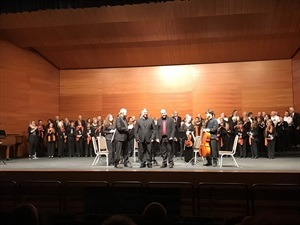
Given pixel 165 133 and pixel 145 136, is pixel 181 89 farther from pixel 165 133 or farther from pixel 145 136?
→ pixel 145 136

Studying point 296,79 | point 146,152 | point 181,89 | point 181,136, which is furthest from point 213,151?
point 296,79

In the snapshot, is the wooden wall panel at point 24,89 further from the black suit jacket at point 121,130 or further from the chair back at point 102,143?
the black suit jacket at point 121,130

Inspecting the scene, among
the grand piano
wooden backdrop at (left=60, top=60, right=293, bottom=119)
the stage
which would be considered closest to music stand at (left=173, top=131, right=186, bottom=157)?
wooden backdrop at (left=60, top=60, right=293, bottom=119)

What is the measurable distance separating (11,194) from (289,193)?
4812 millimetres

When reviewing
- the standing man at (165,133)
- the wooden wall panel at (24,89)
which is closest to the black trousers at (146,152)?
the standing man at (165,133)

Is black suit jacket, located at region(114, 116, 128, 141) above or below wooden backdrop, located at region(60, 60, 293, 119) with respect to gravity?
below

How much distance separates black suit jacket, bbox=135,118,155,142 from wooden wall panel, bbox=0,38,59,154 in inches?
257

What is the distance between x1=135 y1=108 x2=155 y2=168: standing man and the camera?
29.0 ft

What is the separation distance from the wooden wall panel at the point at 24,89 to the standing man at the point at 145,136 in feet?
21.5

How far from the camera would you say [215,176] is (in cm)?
606

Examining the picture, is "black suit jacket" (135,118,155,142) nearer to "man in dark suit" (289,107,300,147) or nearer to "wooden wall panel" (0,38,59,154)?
"man in dark suit" (289,107,300,147)

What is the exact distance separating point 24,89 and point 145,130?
24.8ft

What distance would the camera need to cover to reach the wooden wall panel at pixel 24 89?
1325 cm

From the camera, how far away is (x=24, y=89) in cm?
1429
